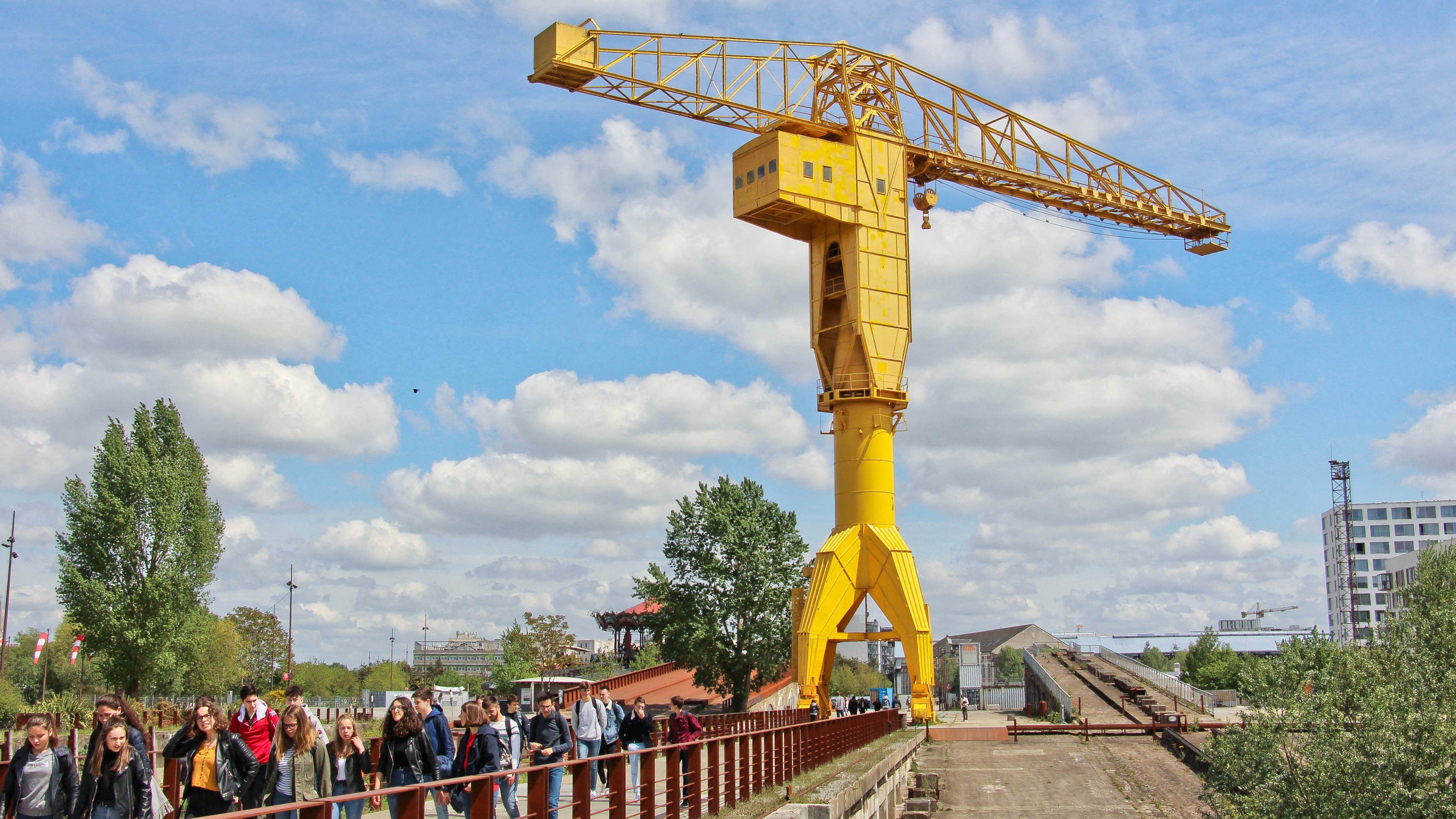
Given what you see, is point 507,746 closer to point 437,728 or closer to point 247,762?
point 437,728

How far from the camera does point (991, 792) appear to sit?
92.2 feet

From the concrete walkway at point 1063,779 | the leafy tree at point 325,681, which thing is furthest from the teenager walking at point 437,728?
the leafy tree at point 325,681

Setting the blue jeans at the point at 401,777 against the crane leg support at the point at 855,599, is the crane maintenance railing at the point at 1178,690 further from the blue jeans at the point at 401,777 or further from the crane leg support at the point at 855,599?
the blue jeans at the point at 401,777

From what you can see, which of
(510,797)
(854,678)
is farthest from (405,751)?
(854,678)

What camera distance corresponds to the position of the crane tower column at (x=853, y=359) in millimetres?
40219

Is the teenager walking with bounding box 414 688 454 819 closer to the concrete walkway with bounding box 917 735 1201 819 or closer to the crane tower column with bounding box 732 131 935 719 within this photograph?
the concrete walkway with bounding box 917 735 1201 819

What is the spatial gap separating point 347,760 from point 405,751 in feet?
1.77

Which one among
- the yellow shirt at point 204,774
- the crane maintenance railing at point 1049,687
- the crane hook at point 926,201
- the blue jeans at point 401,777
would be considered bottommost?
the crane maintenance railing at point 1049,687

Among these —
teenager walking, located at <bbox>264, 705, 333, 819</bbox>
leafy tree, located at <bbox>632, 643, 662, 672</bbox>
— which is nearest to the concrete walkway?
teenager walking, located at <bbox>264, 705, 333, 819</bbox>

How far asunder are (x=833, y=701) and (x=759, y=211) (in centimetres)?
1935

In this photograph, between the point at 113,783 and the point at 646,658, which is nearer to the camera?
the point at 113,783

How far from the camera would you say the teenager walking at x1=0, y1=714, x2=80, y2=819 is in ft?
33.5

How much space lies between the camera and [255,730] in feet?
36.4

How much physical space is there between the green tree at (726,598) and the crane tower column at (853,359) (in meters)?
10.2
